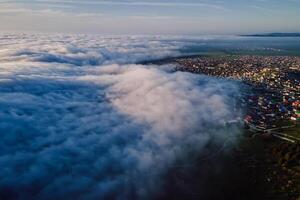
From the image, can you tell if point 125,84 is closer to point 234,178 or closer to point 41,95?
point 41,95

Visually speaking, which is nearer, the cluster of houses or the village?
the village

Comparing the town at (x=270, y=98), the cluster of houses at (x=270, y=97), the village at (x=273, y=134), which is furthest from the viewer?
the cluster of houses at (x=270, y=97)

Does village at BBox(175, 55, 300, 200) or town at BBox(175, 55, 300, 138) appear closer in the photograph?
village at BBox(175, 55, 300, 200)

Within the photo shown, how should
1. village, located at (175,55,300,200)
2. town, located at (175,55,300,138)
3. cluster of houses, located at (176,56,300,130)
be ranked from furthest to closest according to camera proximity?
cluster of houses, located at (176,56,300,130) → town, located at (175,55,300,138) → village, located at (175,55,300,200)

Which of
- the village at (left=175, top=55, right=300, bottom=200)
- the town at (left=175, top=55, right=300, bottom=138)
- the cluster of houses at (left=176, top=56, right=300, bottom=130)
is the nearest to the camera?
the village at (left=175, top=55, right=300, bottom=200)

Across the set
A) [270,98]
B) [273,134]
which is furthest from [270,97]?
[273,134]

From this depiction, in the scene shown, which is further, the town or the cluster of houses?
the cluster of houses

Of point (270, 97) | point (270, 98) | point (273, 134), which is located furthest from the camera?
point (270, 97)

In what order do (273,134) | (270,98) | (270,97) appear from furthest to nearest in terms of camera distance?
(270,97), (270,98), (273,134)

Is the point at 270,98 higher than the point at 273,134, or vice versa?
the point at 273,134

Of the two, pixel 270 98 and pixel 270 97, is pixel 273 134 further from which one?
pixel 270 97

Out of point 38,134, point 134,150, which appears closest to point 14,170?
point 38,134
